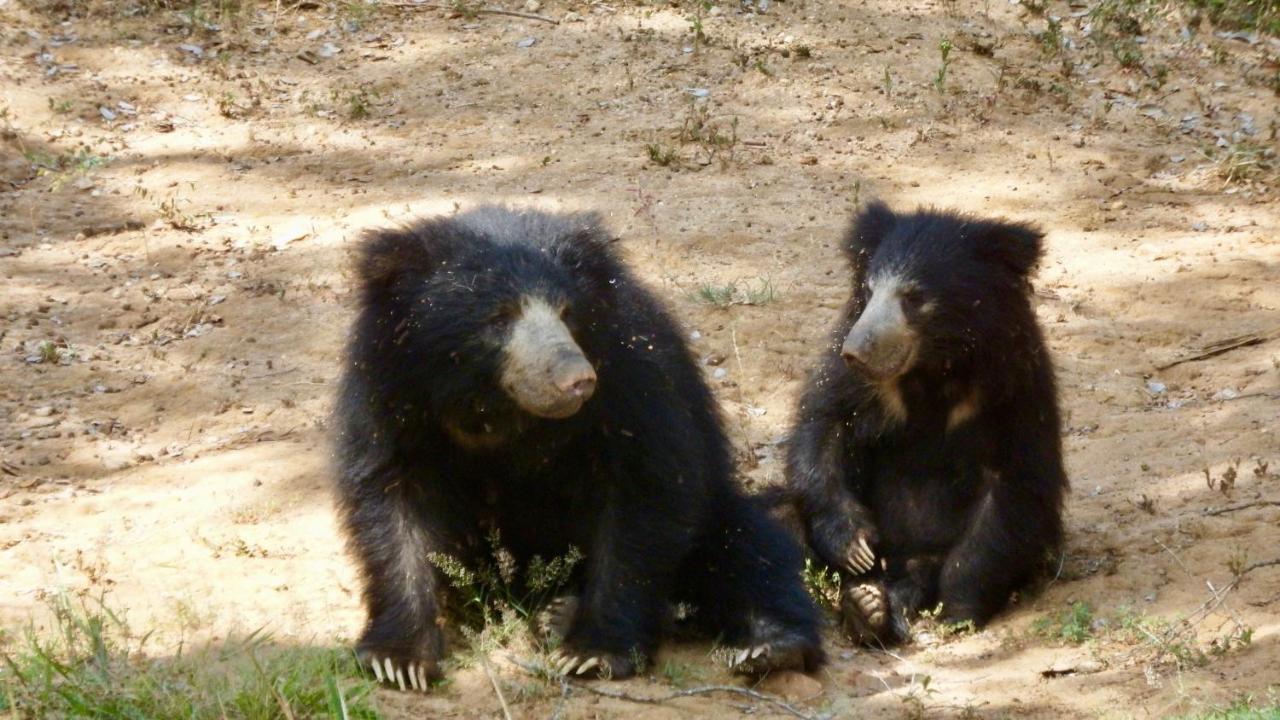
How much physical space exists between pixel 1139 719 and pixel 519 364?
2.03 metres

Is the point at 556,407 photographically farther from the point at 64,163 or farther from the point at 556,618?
the point at 64,163

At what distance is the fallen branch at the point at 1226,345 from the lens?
755cm

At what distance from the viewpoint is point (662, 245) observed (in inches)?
334

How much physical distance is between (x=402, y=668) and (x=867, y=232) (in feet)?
8.76

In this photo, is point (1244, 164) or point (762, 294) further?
point (1244, 164)

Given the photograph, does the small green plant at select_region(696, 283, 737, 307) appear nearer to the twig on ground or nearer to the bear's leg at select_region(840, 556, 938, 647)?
the bear's leg at select_region(840, 556, 938, 647)

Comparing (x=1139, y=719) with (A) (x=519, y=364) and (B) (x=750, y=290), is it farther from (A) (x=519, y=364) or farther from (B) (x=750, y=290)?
(B) (x=750, y=290)

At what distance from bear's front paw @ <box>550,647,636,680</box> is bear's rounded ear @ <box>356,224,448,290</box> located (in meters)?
1.24

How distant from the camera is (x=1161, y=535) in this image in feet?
19.2

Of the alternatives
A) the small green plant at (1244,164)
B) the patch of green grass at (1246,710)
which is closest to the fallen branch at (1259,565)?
the patch of green grass at (1246,710)

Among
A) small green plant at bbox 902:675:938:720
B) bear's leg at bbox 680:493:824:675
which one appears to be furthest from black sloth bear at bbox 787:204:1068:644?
small green plant at bbox 902:675:938:720

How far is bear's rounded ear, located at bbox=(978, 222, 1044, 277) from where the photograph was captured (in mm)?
5961

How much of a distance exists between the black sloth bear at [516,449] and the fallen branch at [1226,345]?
3.39m

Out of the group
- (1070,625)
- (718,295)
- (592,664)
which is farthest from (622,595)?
(718,295)
